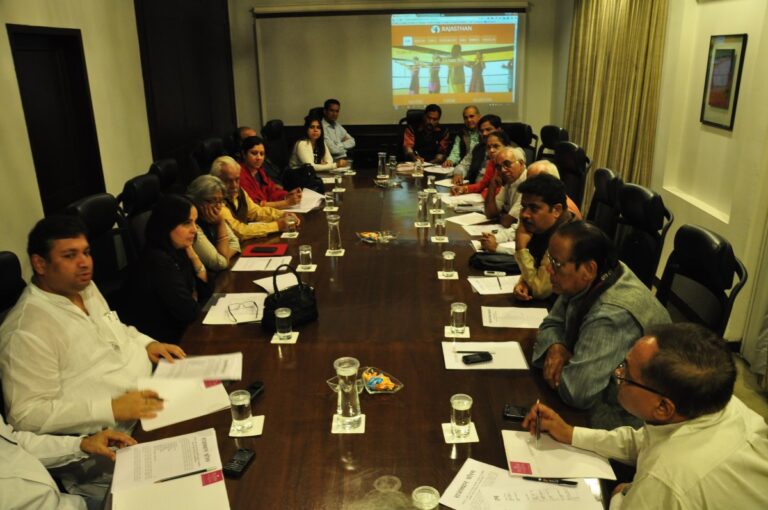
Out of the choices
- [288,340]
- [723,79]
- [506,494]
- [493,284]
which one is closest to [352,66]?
[723,79]

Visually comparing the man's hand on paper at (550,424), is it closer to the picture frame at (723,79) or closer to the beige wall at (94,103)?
the picture frame at (723,79)

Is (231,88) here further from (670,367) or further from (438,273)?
(670,367)

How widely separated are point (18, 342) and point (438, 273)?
1.79m

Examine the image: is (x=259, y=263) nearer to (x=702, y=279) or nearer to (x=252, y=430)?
(x=252, y=430)

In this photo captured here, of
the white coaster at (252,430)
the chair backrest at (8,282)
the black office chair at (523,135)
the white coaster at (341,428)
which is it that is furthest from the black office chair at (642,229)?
the black office chair at (523,135)

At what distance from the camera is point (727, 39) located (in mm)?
4141

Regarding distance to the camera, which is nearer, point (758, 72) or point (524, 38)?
point (758, 72)

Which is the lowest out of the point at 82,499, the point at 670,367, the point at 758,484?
the point at 82,499

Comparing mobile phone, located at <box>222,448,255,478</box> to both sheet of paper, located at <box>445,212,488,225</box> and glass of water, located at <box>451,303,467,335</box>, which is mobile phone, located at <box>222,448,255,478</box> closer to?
glass of water, located at <box>451,303,467,335</box>

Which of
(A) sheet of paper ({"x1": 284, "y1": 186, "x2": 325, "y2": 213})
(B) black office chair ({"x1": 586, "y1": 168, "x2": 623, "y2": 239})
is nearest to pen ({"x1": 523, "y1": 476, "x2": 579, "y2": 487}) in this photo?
(B) black office chair ({"x1": 586, "y1": 168, "x2": 623, "y2": 239})

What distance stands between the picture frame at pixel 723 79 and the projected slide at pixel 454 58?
3701mm

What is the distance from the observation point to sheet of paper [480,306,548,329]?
2447 millimetres

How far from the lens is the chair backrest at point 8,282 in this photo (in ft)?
6.99

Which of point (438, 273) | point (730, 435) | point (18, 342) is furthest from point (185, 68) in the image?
point (730, 435)
